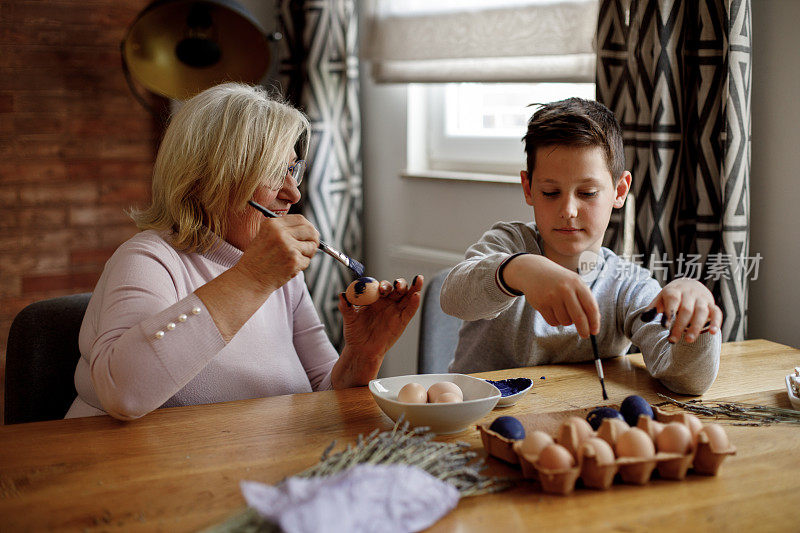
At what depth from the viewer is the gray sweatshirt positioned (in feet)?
4.47

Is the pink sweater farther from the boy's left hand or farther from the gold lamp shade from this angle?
the gold lamp shade

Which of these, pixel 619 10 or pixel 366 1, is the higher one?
pixel 366 1

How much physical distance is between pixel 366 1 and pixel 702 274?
178 centimetres

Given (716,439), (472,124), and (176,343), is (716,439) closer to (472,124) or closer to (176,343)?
(176,343)

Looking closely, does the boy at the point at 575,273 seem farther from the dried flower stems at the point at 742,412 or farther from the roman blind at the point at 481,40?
the roman blind at the point at 481,40

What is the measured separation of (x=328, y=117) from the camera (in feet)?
9.89

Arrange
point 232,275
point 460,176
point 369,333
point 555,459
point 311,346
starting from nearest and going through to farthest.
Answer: point 555,459 < point 232,275 < point 369,333 < point 311,346 < point 460,176

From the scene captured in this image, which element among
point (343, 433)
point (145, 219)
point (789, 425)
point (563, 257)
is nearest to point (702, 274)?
point (563, 257)

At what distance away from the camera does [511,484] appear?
3.02ft

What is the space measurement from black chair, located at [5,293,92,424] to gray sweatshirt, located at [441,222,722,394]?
2.35ft

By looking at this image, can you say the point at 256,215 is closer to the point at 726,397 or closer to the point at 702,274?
the point at 726,397

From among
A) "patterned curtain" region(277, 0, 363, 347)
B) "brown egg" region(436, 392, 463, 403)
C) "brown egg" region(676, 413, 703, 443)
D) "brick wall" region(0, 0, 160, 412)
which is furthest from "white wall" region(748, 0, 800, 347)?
"brick wall" region(0, 0, 160, 412)

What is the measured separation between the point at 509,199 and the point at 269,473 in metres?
1.73

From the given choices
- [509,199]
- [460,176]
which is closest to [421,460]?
[509,199]
